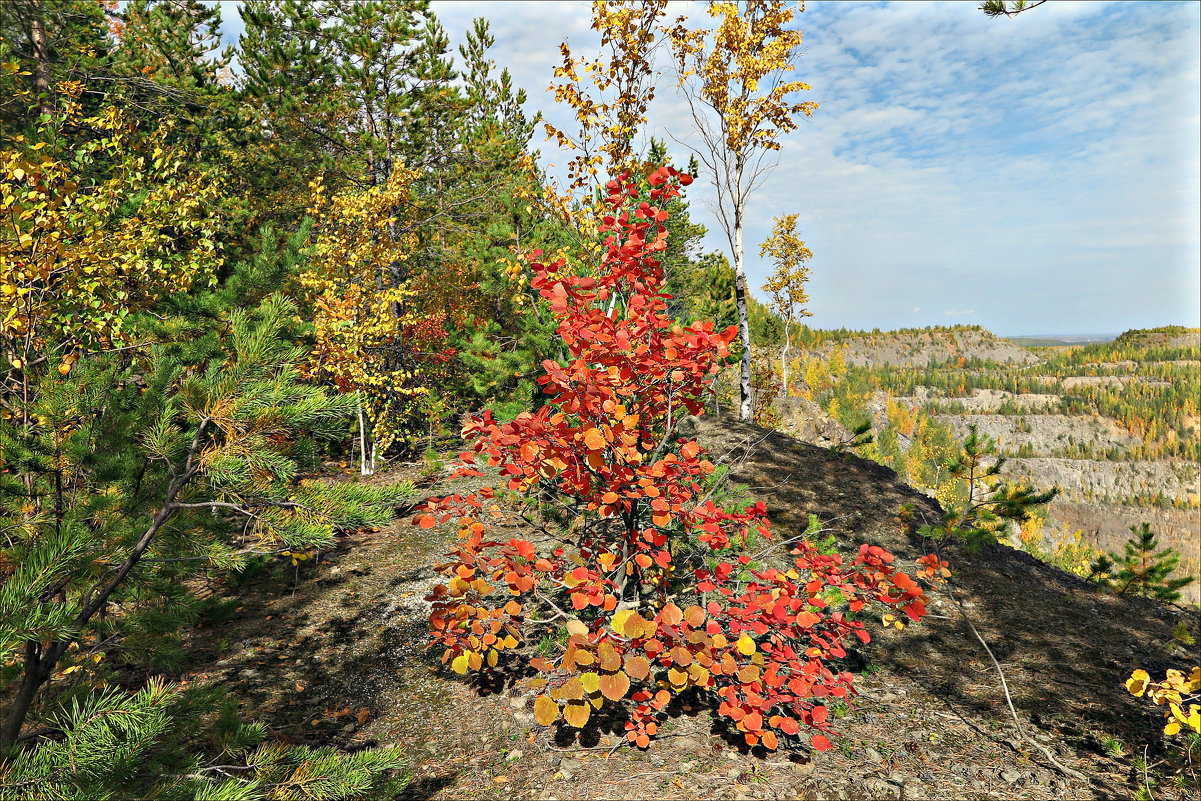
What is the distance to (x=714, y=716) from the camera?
3938 millimetres

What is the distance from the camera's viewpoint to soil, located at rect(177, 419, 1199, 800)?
3.32 m

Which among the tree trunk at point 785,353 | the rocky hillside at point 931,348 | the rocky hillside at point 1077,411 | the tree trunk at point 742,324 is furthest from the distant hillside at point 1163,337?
the tree trunk at point 742,324

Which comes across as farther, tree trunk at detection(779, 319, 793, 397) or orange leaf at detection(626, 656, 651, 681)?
tree trunk at detection(779, 319, 793, 397)

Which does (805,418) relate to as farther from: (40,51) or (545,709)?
(40,51)

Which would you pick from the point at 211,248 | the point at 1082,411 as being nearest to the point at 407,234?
the point at 211,248

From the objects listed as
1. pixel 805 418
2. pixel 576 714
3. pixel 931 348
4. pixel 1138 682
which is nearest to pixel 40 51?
pixel 576 714

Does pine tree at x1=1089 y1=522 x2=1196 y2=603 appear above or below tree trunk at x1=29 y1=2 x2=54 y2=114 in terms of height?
below


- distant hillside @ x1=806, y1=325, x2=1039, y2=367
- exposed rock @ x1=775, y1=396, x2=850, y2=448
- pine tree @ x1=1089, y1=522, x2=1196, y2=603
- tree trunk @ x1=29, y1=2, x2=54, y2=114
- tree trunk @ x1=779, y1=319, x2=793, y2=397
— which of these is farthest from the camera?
distant hillside @ x1=806, y1=325, x2=1039, y2=367

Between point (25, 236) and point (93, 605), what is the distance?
2.64m

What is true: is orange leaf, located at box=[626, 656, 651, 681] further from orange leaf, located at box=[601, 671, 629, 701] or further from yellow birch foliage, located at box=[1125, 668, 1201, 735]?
yellow birch foliage, located at box=[1125, 668, 1201, 735]

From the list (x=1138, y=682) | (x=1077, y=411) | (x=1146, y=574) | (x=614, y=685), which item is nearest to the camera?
(x=614, y=685)

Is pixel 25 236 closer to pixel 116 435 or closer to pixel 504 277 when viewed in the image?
pixel 116 435

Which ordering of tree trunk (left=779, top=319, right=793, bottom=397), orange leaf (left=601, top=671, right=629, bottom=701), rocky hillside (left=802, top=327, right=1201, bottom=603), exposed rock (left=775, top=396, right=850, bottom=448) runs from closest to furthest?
orange leaf (left=601, top=671, right=629, bottom=701), exposed rock (left=775, top=396, right=850, bottom=448), tree trunk (left=779, top=319, right=793, bottom=397), rocky hillside (left=802, top=327, right=1201, bottom=603)

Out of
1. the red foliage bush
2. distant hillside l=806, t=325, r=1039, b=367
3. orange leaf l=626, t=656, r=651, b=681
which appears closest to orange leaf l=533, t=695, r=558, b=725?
the red foliage bush
